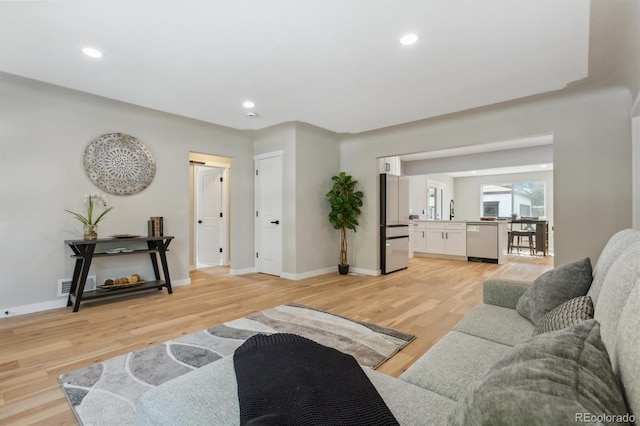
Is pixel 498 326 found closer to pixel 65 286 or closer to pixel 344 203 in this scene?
pixel 344 203

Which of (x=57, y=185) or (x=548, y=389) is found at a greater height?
(x=57, y=185)

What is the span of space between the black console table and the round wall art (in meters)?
0.75

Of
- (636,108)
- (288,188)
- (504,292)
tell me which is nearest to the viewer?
(504,292)

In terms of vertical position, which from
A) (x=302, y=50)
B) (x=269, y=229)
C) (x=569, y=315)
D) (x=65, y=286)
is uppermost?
(x=302, y=50)

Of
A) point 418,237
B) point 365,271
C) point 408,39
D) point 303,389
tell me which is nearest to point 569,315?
point 303,389

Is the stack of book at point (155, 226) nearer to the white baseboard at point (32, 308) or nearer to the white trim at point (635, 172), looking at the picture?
the white baseboard at point (32, 308)

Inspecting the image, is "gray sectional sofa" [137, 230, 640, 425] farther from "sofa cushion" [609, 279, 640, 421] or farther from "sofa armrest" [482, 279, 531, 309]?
"sofa armrest" [482, 279, 531, 309]

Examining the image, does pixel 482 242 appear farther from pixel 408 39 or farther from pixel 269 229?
pixel 408 39

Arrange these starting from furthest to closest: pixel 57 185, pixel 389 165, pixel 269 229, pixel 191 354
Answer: pixel 389 165 < pixel 269 229 < pixel 57 185 < pixel 191 354

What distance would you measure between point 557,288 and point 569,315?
44 cm

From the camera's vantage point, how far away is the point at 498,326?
174 centimetres

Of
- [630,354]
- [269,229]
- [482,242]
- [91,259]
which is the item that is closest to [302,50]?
[630,354]

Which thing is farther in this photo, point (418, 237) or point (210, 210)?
point (418, 237)

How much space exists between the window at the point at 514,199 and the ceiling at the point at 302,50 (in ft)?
25.2
